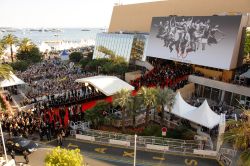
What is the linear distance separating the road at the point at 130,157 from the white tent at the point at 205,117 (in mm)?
3599

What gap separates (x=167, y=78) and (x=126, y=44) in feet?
57.3

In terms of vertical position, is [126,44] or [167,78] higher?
[126,44]

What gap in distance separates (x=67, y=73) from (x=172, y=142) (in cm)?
3268

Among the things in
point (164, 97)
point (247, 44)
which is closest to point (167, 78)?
point (247, 44)

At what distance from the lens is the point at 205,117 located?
25266mm

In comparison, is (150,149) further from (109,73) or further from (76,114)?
(109,73)

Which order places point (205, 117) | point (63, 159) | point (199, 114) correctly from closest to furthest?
point (63, 159)
point (205, 117)
point (199, 114)

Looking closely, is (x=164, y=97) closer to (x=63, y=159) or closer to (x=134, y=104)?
(x=134, y=104)

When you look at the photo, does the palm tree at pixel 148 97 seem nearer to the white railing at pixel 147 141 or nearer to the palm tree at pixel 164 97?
the palm tree at pixel 164 97

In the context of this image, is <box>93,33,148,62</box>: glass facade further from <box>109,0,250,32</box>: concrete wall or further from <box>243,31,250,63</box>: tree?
<box>243,31,250,63</box>: tree

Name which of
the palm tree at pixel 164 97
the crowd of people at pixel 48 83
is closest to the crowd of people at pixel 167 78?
the crowd of people at pixel 48 83

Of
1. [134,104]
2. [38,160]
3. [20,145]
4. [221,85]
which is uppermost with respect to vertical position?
[221,85]

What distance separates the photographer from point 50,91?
37688 mm

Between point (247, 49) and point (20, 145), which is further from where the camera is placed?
point (247, 49)
